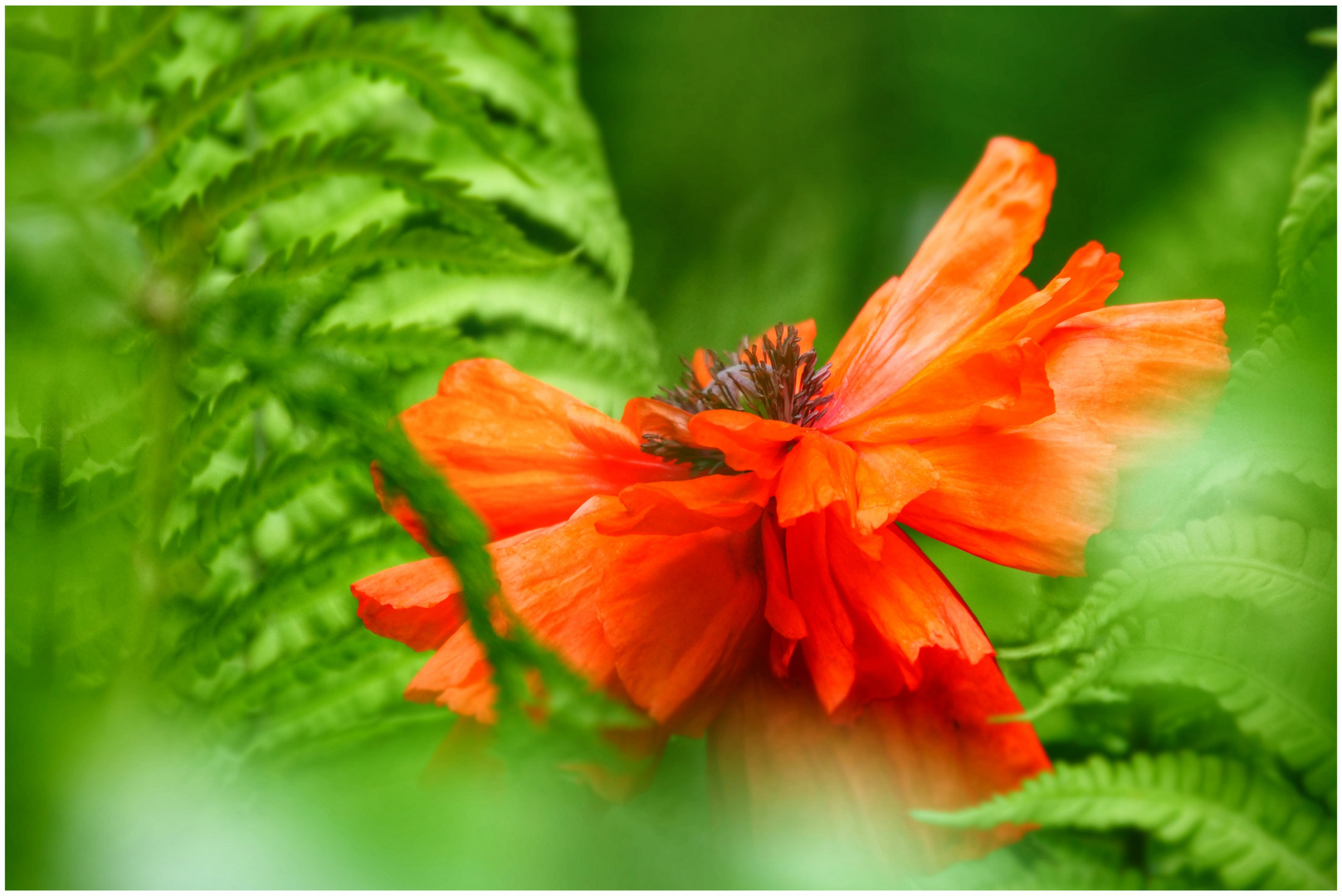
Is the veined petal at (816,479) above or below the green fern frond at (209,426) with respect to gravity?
below

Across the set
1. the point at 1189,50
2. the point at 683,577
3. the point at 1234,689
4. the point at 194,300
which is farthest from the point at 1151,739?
the point at 1189,50

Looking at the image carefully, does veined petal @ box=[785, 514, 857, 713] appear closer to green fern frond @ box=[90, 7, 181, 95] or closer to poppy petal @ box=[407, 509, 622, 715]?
poppy petal @ box=[407, 509, 622, 715]

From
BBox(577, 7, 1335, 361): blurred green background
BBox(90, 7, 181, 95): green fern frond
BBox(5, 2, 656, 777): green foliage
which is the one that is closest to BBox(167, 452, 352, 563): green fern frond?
BBox(5, 2, 656, 777): green foliage

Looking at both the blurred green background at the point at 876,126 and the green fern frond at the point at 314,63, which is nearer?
the green fern frond at the point at 314,63

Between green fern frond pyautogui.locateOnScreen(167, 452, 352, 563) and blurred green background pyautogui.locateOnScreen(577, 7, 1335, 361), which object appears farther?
blurred green background pyautogui.locateOnScreen(577, 7, 1335, 361)

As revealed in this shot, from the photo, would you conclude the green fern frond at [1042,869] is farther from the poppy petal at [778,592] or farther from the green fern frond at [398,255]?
the green fern frond at [398,255]

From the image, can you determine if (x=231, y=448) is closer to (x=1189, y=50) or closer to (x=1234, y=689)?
(x=1234, y=689)

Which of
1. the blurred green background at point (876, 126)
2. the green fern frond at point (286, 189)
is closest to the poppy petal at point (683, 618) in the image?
the green fern frond at point (286, 189)
